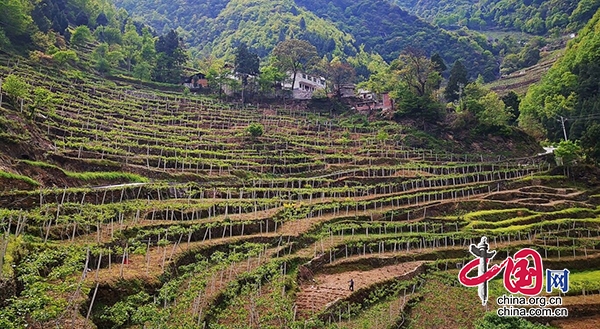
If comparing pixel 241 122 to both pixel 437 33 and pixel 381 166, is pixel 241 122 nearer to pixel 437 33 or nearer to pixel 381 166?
pixel 381 166

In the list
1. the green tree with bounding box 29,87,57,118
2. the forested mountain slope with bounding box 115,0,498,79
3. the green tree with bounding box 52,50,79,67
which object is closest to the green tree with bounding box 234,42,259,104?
the green tree with bounding box 52,50,79,67

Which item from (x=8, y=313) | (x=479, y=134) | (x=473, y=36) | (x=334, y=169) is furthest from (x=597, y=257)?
(x=473, y=36)

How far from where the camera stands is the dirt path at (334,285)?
23109 millimetres

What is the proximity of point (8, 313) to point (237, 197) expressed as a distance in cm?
2410

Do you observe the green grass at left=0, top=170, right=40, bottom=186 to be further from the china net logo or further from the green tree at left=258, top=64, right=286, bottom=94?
the green tree at left=258, top=64, right=286, bottom=94

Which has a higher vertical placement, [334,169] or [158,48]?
[158,48]

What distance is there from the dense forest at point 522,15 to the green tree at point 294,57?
7713 cm

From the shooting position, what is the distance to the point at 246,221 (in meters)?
30.7

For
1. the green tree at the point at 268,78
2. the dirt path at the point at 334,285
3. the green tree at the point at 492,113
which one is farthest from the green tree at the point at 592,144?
the green tree at the point at 268,78

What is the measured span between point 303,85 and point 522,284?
204ft

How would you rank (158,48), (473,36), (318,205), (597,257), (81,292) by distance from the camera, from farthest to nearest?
(473,36), (158,48), (318,205), (597,257), (81,292)

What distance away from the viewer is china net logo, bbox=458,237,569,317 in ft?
70.0

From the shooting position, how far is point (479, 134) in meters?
59.8

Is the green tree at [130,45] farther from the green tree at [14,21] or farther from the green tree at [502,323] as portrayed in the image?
the green tree at [502,323]
